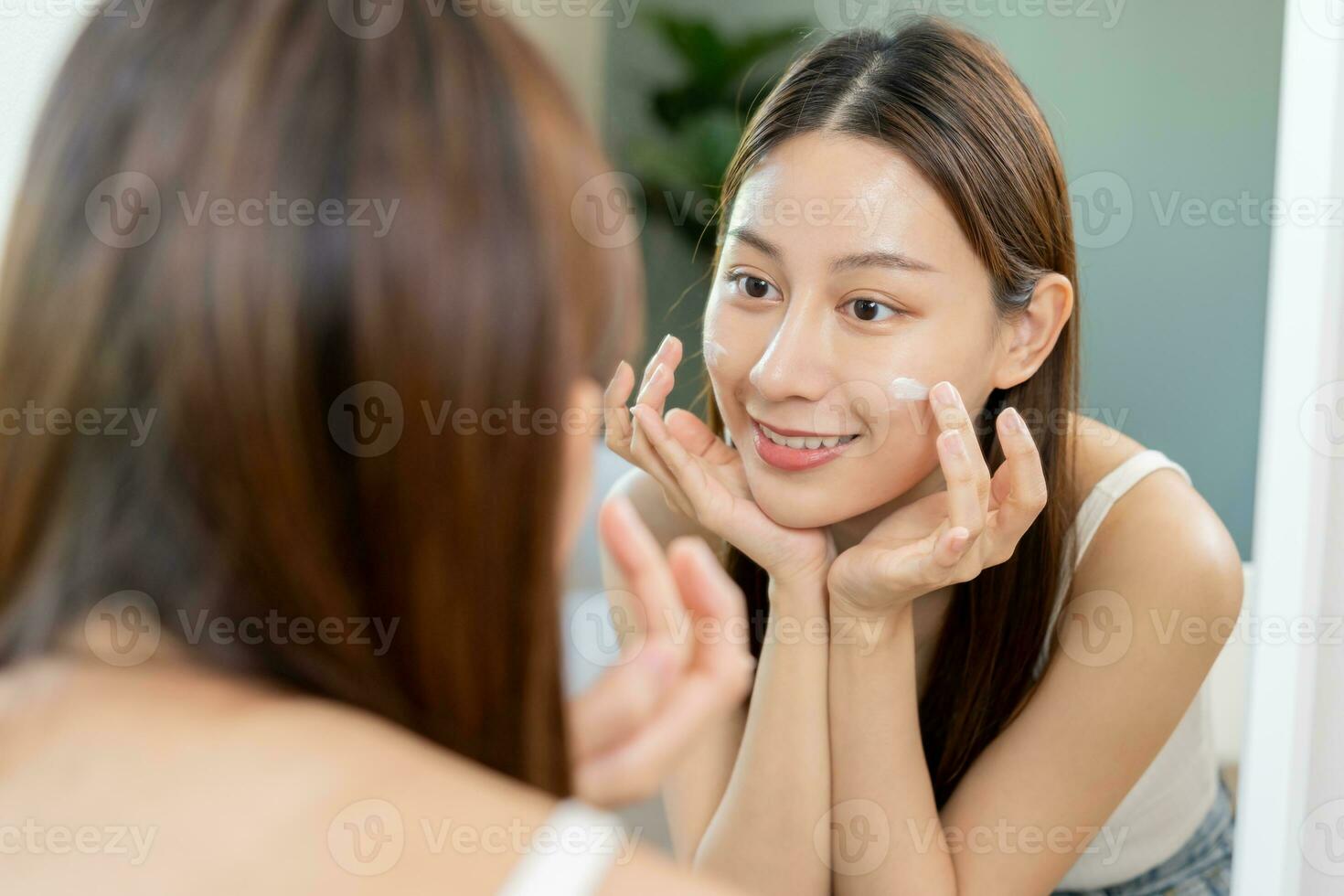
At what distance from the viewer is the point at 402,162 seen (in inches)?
17.3

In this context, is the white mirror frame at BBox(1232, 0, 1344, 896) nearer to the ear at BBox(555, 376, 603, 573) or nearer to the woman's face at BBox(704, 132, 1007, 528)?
the woman's face at BBox(704, 132, 1007, 528)

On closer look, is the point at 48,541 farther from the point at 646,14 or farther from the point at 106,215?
the point at 646,14

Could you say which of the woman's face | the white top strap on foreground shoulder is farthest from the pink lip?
the white top strap on foreground shoulder

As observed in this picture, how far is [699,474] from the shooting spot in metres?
1.06

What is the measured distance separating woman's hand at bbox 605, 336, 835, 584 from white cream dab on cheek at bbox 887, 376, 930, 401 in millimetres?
161

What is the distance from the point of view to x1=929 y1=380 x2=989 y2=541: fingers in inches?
35.0

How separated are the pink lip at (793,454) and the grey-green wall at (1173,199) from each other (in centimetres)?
45

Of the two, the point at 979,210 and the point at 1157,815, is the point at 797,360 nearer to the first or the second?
the point at 979,210

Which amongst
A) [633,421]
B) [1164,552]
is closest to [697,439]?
[633,421]

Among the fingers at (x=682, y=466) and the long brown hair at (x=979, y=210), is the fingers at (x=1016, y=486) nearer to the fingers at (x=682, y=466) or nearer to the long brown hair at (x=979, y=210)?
the long brown hair at (x=979, y=210)

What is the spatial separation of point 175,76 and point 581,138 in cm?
16

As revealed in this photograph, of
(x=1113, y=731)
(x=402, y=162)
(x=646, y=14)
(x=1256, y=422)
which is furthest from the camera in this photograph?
(x=646, y=14)

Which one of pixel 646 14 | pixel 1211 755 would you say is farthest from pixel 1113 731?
pixel 646 14

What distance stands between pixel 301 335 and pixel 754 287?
0.61 m
